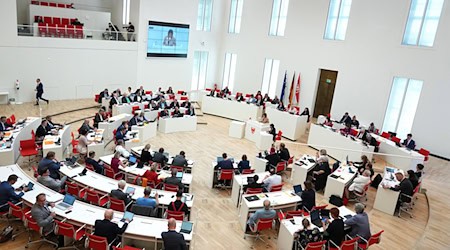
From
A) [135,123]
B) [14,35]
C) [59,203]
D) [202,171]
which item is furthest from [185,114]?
[59,203]

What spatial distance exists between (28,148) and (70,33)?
1004 centimetres

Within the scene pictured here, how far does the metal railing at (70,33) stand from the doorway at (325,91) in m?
11.8

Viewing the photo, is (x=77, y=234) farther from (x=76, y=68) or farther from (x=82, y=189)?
(x=76, y=68)

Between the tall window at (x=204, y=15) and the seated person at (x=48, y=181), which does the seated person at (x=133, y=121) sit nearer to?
the seated person at (x=48, y=181)

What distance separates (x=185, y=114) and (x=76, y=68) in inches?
285

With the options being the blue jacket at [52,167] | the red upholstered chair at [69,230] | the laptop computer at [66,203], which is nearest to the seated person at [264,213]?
the red upholstered chair at [69,230]

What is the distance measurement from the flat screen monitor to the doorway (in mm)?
9647

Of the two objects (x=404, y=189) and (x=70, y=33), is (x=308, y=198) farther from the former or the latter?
(x=70, y=33)

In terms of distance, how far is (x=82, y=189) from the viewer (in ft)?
29.1

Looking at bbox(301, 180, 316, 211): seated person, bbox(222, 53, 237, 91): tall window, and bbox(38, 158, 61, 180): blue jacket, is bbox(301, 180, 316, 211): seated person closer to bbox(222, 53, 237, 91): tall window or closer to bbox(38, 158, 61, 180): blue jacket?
bbox(38, 158, 61, 180): blue jacket

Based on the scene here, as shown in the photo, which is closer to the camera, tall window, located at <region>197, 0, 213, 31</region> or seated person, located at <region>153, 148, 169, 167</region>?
seated person, located at <region>153, 148, 169, 167</region>

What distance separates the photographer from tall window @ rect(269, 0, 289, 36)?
22.5m

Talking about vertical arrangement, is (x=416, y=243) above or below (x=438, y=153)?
below

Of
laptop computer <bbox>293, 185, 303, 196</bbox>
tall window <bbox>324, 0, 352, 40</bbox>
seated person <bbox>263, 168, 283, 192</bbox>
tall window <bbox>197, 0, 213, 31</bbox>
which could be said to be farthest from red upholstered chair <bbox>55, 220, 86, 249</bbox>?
tall window <bbox>197, 0, 213, 31</bbox>
